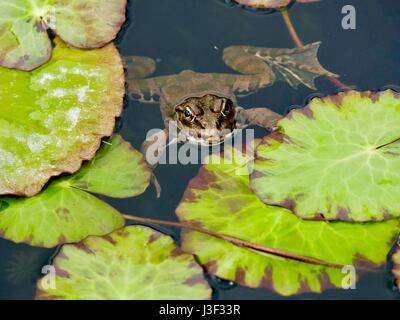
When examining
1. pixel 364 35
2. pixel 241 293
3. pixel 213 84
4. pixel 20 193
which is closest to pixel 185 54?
pixel 213 84

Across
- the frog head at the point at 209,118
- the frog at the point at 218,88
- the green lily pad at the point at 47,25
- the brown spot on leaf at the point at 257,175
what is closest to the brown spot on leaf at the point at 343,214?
the brown spot on leaf at the point at 257,175

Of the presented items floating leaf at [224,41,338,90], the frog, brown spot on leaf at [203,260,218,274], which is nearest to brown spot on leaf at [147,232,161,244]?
brown spot on leaf at [203,260,218,274]

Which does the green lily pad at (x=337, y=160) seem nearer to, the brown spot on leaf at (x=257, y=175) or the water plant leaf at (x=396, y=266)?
the brown spot on leaf at (x=257, y=175)

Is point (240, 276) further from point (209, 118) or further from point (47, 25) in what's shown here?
point (47, 25)

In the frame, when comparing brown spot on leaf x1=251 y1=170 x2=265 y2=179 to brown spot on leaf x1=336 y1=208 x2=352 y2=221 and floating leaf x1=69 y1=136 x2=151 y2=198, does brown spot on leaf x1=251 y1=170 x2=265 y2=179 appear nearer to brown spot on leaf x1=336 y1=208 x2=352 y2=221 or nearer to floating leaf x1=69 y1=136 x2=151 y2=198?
brown spot on leaf x1=336 y1=208 x2=352 y2=221

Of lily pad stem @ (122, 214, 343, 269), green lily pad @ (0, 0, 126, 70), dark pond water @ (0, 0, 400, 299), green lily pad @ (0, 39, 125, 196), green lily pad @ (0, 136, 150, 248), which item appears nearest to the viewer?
lily pad stem @ (122, 214, 343, 269)

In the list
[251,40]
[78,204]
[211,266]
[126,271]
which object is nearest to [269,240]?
[211,266]
